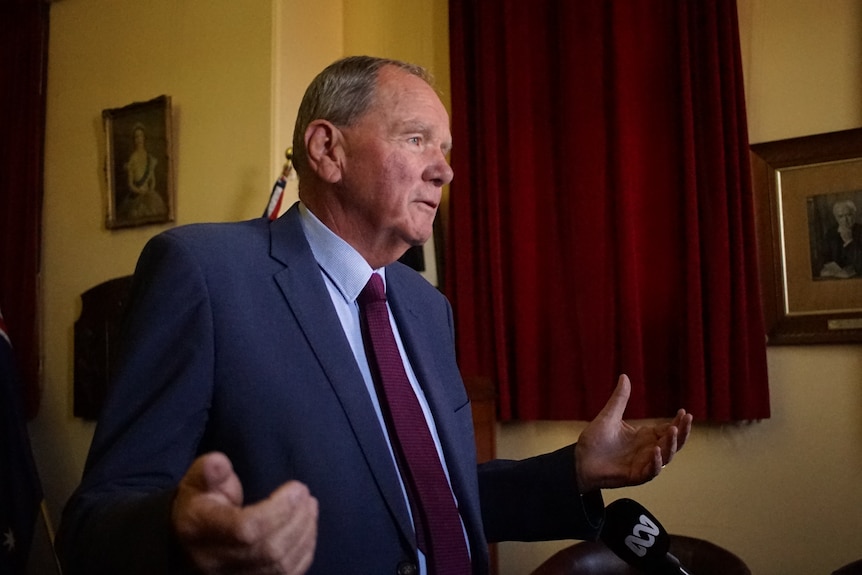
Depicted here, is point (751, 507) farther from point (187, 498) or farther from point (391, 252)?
point (187, 498)

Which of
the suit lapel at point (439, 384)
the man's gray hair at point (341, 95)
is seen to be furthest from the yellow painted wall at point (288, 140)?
the man's gray hair at point (341, 95)

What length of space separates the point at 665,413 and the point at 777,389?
0.38 metres

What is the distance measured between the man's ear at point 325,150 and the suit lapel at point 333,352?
0.58 feet

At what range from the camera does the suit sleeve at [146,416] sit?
88 centimetres

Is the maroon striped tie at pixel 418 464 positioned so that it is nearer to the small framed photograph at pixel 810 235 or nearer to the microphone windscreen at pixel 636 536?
the microphone windscreen at pixel 636 536

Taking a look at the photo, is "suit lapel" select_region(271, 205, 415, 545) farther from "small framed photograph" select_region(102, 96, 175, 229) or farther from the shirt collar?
"small framed photograph" select_region(102, 96, 175, 229)

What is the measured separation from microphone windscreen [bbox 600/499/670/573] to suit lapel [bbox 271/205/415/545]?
0.56 m

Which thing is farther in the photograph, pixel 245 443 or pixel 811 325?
pixel 811 325

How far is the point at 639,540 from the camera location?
142cm

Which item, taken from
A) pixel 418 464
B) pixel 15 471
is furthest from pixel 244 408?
pixel 15 471

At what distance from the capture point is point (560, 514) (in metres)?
1.40

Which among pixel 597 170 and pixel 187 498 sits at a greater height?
pixel 597 170

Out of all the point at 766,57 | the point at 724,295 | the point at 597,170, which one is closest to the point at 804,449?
the point at 724,295

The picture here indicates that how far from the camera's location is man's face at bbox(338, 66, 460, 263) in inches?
54.2
